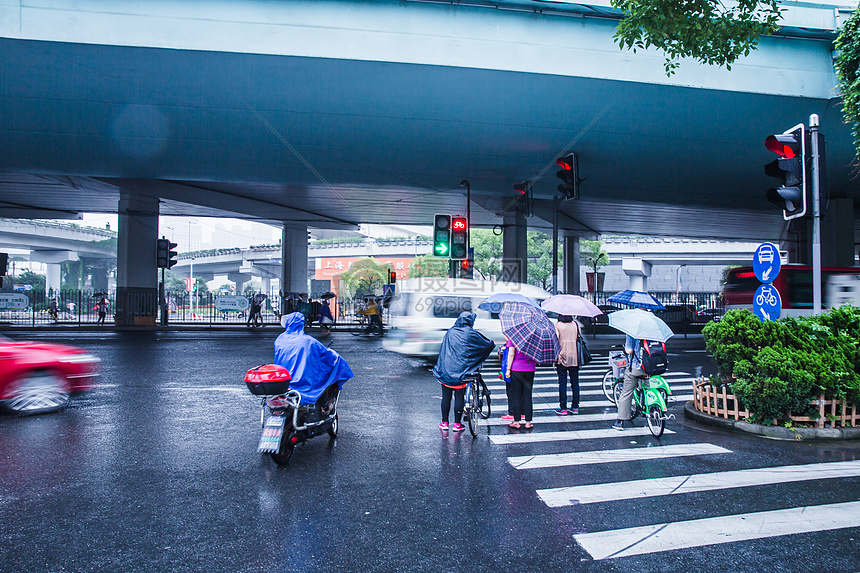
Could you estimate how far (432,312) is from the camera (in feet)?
42.5

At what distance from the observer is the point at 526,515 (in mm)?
4461

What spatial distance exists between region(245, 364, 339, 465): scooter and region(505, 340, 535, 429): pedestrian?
2.55m

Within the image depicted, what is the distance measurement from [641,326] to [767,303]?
1.95m

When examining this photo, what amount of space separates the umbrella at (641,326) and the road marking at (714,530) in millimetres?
2633

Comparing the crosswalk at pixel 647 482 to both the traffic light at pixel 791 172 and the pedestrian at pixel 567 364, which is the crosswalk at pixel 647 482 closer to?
the pedestrian at pixel 567 364

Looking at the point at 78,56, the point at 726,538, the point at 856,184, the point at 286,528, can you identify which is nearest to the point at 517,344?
the point at 726,538

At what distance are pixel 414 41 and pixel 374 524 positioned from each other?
10724 millimetres

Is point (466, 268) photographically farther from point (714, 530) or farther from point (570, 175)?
point (714, 530)

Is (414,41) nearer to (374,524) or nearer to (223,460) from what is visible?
(223,460)

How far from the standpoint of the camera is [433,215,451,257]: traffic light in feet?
48.0

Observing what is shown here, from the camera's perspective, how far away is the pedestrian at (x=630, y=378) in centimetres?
721

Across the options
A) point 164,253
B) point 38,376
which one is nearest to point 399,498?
point 38,376

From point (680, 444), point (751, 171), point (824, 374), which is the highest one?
point (751, 171)

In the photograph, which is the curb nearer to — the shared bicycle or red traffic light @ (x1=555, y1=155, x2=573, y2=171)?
the shared bicycle
